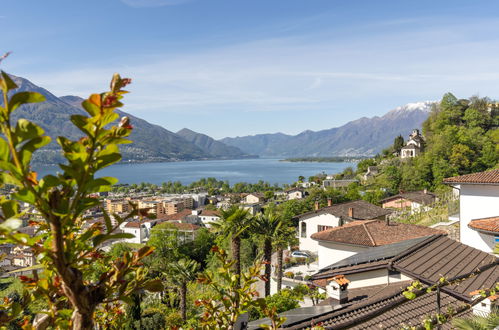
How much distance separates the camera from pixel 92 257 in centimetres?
185

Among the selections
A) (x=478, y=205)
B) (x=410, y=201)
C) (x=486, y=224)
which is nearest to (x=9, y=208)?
(x=486, y=224)

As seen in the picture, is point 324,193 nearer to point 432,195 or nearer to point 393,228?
point 432,195

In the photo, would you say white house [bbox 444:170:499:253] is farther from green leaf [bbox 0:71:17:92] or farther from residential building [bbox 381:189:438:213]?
residential building [bbox 381:189:438:213]

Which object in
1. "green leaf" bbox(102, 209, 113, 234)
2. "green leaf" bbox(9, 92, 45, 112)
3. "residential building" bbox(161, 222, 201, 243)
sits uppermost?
"green leaf" bbox(9, 92, 45, 112)

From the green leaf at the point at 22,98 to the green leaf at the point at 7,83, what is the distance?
3cm

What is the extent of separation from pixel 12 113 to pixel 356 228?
19354 millimetres

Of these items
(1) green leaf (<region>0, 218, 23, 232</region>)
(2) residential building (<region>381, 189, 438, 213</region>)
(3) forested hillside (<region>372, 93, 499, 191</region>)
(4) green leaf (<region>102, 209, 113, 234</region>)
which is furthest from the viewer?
(3) forested hillside (<region>372, 93, 499, 191</region>)

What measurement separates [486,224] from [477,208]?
1622 mm

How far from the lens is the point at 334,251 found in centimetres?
1864

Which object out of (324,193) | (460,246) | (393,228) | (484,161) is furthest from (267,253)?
(484,161)

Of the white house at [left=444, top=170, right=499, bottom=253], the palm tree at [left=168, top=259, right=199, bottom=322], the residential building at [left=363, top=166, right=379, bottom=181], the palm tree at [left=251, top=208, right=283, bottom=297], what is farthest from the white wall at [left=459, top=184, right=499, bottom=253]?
the residential building at [left=363, top=166, right=379, bottom=181]

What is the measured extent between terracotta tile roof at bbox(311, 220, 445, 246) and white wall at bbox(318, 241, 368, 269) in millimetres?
337

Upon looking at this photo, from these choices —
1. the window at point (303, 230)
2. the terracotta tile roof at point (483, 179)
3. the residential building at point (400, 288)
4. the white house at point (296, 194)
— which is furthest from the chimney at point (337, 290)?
the white house at point (296, 194)

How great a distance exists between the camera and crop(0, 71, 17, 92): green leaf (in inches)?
33.7
